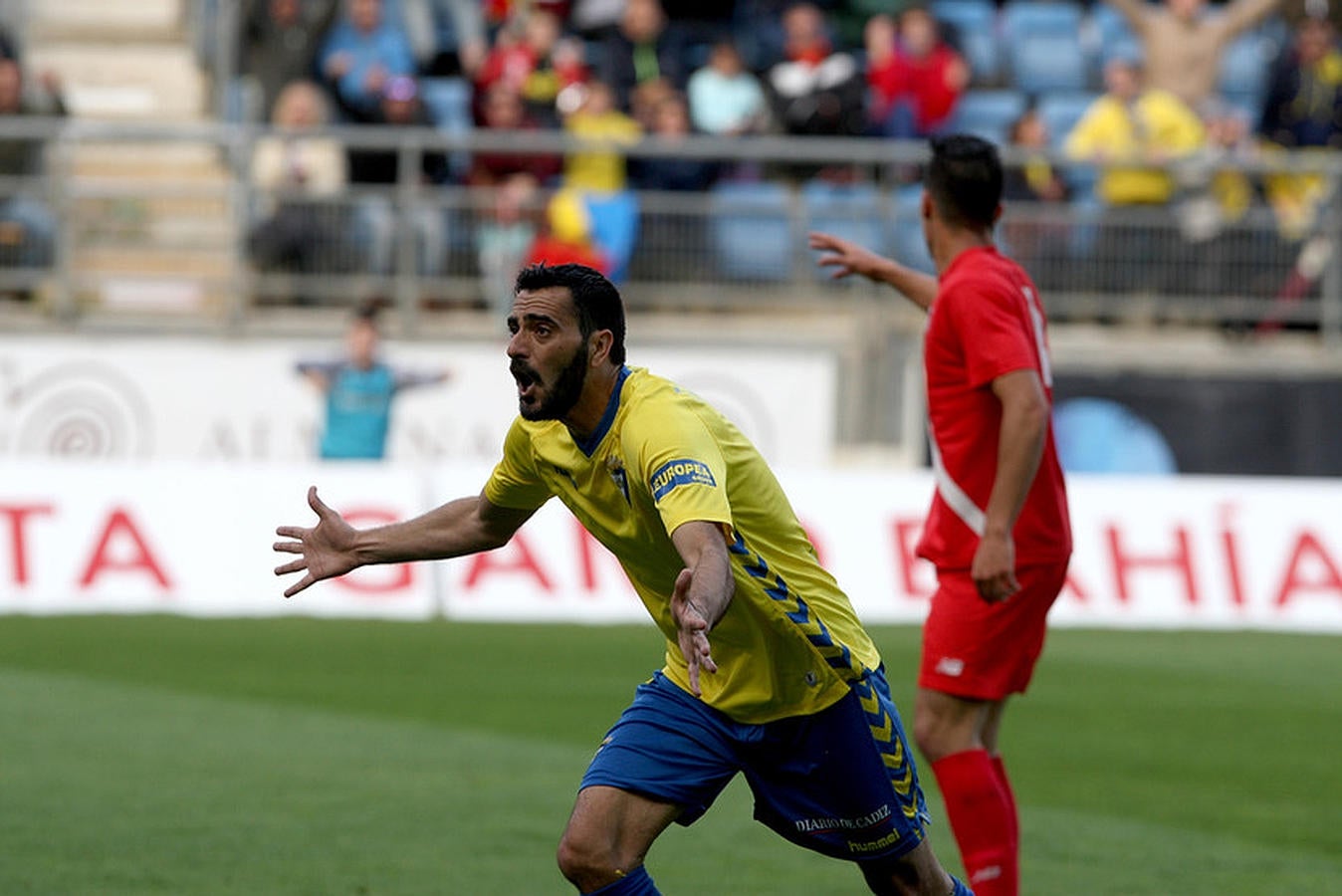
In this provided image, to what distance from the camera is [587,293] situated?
5500 millimetres

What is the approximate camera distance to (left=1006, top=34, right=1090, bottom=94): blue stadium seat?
23188mm

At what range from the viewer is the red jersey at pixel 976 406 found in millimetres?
6984

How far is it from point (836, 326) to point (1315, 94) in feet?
15.7

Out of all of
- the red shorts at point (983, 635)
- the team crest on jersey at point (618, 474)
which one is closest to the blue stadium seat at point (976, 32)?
the red shorts at point (983, 635)

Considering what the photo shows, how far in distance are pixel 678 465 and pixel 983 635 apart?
6.74 ft

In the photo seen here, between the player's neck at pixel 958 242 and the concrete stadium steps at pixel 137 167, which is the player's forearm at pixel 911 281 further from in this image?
the concrete stadium steps at pixel 137 167

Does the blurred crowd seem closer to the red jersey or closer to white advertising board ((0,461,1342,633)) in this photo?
white advertising board ((0,461,1342,633))

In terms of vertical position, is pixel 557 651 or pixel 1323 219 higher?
pixel 1323 219

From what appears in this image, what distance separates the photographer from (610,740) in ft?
19.0

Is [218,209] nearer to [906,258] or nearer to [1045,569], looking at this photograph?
[906,258]

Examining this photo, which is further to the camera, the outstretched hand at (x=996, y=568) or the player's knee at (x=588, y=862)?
the outstretched hand at (x=996, y=568)

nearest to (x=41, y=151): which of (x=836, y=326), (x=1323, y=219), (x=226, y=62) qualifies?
(x=226, y=62)

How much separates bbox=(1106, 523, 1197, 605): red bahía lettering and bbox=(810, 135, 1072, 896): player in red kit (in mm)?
10227

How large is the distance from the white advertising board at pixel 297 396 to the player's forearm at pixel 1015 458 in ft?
39.9
